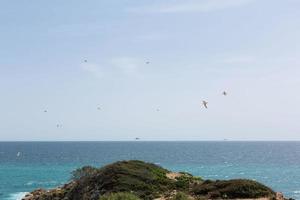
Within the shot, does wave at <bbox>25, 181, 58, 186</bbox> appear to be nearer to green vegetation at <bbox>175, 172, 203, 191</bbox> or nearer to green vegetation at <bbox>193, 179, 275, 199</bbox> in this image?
green vegetation at <bbox>175, 172, 203, 191</bbox>

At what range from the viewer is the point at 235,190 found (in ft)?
119

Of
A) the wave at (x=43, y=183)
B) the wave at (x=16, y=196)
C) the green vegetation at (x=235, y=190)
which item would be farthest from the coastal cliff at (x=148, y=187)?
the wave at (x=43, y=183)

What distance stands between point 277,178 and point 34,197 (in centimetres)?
6245

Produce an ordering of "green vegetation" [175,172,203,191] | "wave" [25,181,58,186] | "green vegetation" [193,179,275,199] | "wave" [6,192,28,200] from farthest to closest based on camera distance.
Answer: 1. "wave" [25,181,58,186]
2. "wave" [6,192,28,200]
3. "green vegetation" [175,172,203,191]
4. "green vegetation" [193,179,275,199]

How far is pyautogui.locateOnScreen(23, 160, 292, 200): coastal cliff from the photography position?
35.8m

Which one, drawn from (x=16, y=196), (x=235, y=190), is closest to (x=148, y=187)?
(x=235, y=190)

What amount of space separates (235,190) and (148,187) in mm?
7759

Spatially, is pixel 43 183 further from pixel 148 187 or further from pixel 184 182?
pixel 148 187

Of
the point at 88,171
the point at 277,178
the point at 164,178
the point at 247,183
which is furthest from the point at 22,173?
the point at 247,183

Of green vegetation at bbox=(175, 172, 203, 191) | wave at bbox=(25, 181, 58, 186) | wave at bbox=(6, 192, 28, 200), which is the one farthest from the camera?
wave at bbox=(25, 181, 58, 186)

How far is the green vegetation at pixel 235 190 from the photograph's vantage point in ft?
117

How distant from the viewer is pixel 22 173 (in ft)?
401

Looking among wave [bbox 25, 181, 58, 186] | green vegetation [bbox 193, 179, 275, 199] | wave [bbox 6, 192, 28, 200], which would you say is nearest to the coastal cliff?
green vegetation [bbox 193, 179, 275, 199]

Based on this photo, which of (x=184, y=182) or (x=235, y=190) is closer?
(x=235, y=190)
